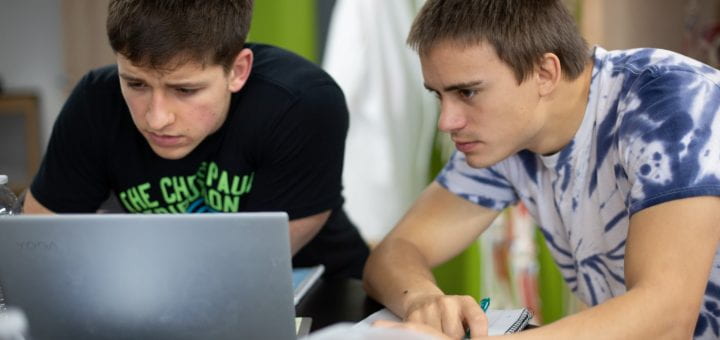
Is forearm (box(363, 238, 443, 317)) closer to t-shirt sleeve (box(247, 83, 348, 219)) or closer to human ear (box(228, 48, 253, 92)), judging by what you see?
t-shirt sleeve (box(247, 83, 348, 219))

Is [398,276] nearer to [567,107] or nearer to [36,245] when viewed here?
[567,107]

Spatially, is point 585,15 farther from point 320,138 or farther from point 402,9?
point 320,138

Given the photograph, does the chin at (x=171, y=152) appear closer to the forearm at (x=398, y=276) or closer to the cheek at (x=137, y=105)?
the cheek at (x=137, y=105)

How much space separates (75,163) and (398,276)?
0.68m

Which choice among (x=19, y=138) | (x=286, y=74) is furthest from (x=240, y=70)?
(x=19, y=138)

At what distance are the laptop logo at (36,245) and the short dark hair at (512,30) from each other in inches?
25.2

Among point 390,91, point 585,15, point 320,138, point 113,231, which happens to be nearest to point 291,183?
point 320,138

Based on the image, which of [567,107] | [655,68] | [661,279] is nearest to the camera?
[661,279]

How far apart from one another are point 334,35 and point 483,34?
147cm

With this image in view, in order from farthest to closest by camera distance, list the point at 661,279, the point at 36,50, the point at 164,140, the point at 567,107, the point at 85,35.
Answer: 1. the point at 36,50
2. the point at 85,35
3. the point at 164,140
4. the point at 567,107
5. the point at 661,279

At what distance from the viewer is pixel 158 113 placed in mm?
1411

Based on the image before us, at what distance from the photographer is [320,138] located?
1.57m

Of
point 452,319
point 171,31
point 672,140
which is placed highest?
point 171,31

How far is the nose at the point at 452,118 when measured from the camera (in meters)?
1.33
